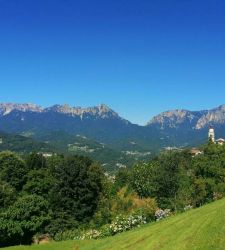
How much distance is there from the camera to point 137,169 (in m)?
90.4

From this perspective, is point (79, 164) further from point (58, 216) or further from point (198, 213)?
point (198, 213)

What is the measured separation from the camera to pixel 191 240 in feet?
103

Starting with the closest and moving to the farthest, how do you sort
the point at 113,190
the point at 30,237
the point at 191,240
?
the point at 191,240 → the point at 30,237 → the point at 113,190

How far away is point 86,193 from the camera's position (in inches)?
3142

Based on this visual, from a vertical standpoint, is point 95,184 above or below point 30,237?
above

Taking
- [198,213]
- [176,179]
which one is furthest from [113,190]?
[198,213]

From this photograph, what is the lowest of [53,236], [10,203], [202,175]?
[53,236]

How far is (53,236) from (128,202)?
1459 cm

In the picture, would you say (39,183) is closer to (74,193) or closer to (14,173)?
(14,173)

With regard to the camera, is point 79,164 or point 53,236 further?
point 79,164

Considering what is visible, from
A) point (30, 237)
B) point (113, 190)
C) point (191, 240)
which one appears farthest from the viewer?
point (113, 190)

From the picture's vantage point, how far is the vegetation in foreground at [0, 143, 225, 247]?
6278 cm

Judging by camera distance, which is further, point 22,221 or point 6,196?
point 6,196

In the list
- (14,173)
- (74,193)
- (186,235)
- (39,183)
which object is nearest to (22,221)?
(74,193)
